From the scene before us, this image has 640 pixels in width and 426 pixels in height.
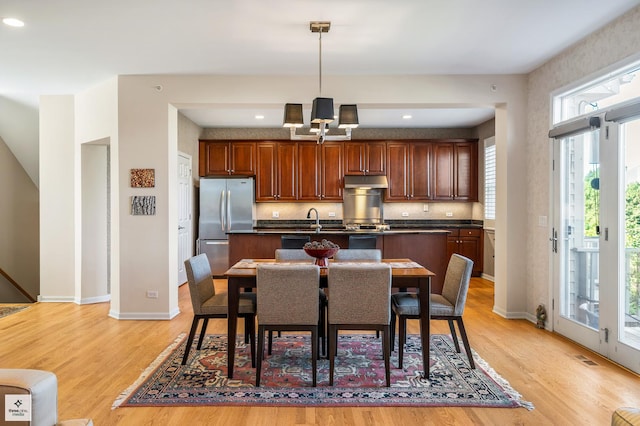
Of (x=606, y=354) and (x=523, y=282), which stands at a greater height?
(x=523, y=282)

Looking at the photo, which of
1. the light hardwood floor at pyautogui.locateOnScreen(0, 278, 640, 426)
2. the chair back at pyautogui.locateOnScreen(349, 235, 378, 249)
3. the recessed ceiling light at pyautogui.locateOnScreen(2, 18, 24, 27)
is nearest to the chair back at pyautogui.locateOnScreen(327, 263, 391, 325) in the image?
the light hardwood floor at pyautogui.locateOnScreen(0, 278, 640, 426)

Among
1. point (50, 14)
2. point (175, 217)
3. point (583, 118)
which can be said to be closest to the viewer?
point (50, 14)

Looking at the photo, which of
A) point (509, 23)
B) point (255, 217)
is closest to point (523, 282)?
point (509, 23)

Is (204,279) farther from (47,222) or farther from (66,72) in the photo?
(47,222)

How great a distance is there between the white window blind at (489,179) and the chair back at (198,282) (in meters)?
5.35

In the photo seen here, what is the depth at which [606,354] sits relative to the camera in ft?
11.7

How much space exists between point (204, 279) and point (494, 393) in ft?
7.70

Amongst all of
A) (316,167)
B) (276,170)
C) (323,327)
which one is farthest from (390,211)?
(323,327)

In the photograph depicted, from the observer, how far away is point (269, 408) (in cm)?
266

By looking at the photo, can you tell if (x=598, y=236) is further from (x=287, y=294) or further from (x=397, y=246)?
(x=287, y=294)

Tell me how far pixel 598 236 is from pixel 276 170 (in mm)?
5356

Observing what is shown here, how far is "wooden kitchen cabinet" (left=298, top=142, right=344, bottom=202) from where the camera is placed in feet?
25.7

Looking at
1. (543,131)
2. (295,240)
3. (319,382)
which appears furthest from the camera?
(295,240)

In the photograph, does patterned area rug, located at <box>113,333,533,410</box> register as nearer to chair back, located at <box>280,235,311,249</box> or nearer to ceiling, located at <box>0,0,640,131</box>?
chair back, located at <box>280,235,311,249</box>
